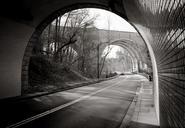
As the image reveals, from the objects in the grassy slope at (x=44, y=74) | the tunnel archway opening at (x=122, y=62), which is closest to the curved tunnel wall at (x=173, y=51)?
the grassy slope at (x=44, y=74)

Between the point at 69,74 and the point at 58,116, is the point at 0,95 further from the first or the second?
the point at 69,74

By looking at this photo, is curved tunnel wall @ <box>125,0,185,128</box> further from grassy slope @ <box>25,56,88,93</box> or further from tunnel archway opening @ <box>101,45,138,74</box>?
tunnel archway opening @ <box>101,45,138,74</box>

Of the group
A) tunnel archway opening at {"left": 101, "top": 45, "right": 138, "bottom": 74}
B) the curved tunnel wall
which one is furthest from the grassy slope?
tunnel archway opening at {"left": 101, "top": 45, "right": 138, "bottom": 74}

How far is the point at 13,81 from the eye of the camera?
1015cm

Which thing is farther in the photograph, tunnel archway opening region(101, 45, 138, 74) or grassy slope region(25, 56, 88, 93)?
tunnel archway opening region(101, 45, 138, 74)

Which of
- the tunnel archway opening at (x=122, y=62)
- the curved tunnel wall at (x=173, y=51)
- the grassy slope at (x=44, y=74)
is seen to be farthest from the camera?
the tunnel archway opening at (x=122, y=62)

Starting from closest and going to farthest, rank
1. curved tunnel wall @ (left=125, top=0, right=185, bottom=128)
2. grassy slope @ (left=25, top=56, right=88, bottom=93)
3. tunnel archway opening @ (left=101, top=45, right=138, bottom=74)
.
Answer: curved tunnel wall @ (left=125, top=0, right=185, bottom=128) < grassy slope @ (left=25, top=56, right=88, bottom=93) < tunnel archway opening @ (left=101, top=45, right=138, bottom=74)

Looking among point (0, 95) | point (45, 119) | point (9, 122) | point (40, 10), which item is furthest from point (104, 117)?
point (40, 10)

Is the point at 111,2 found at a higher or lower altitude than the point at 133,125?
higher

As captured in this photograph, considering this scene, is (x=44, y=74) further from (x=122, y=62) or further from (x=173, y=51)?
(x=122, y=62)

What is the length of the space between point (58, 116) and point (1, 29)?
544cm

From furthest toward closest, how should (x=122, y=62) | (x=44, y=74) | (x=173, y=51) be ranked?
(x=122, y=62) → (x=44, y=74) → (x=173, y=51)

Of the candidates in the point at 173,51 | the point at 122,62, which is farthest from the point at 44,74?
the point at 122,62

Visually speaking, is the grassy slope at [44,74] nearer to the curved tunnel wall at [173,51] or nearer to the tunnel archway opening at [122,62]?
the curved tunnel wall at [173,51]
